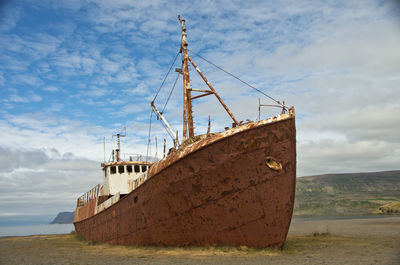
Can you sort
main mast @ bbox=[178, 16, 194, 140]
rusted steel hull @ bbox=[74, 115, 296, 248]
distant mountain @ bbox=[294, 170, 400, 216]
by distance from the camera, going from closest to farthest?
rusted steel hull @ bbox=[74, 115, 296, 248] < main mast @ bbox=[178, 16, 194, 140] < distant mountain @ bbox=[294, 170, 400, 216]

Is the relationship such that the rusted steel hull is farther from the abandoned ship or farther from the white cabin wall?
the white cabin wall

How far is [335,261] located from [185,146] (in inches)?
240

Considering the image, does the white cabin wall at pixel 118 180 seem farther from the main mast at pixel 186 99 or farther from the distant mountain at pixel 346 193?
the distant mountain at pixel 346 193

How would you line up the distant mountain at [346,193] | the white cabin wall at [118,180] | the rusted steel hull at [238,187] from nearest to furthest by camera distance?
the rusted steel hull at [238,187], the white cabin wall at [118,180], the distant mountain at [346,193]

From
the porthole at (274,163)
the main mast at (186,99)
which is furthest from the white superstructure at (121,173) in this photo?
the porthole at (274,163)

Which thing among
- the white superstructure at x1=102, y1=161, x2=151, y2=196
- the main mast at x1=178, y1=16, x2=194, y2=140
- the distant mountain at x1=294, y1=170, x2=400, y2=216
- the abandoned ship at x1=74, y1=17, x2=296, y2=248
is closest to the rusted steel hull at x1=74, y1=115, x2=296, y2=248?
the abandoned ship at x1=74, y1=17, x2=296, y2=248

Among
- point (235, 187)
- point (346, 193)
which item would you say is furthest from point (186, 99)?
point (346, 193)

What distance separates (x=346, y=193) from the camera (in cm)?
8675

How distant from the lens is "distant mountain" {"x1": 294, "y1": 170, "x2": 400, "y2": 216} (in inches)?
2603

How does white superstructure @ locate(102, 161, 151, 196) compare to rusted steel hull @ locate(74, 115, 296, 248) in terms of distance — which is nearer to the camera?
rusted steel hull @ locate(74, 115, 296, 248)

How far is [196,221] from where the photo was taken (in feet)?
34.2

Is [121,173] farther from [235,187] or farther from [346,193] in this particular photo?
[346,193]

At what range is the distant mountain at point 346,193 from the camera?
217ft

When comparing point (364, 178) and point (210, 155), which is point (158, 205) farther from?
point (364, 178)
